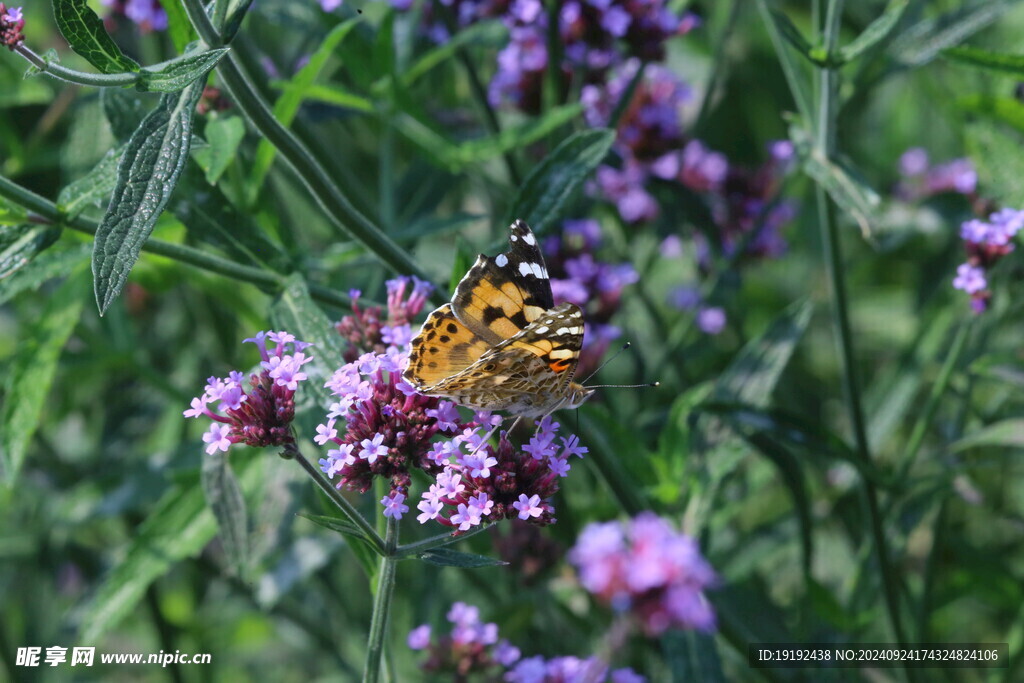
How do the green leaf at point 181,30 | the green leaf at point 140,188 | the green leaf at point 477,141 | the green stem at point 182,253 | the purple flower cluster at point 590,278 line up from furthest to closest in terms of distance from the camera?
the purple flower cluster at point 590,278
the green leaf at point 477,141
the green leaf at point 181,30
the green stem at point 182,253
the green leaf at point 140,188

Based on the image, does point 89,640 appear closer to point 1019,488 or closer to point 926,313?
point 926,313

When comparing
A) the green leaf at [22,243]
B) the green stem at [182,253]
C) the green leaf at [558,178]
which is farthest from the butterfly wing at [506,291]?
the green leaf at [22,243]

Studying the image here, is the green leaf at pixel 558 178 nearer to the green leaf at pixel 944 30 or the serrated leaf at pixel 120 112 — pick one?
the serrated leaf at pixel 120 112

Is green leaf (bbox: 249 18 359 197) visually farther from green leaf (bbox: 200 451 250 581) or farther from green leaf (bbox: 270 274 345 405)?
green leaf (bbox: 200 451 250 581)

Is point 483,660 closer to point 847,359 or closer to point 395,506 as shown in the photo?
point 395,506

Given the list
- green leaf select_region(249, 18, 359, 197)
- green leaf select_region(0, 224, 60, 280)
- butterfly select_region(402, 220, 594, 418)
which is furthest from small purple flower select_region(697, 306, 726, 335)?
green leaf select_region(0, 224, 60, 280)

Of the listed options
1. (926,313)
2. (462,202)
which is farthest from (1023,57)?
(462,202)

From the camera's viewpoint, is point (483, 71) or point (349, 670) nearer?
point (349, 670)

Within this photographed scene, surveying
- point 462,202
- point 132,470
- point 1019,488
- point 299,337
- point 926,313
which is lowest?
point 299,337
